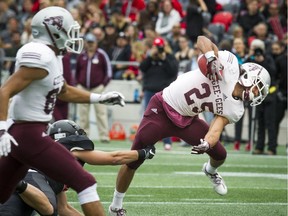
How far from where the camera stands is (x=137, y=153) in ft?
21.0

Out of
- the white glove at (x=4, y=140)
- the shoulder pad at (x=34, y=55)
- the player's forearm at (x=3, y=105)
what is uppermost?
the shoulder pad at (x=34, y=55)

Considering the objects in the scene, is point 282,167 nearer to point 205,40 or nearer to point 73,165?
point 205,40

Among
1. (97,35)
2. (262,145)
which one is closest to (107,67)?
(97,35)

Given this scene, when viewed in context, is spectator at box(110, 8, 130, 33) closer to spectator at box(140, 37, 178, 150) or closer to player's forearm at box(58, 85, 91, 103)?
spectator at box(140, 37, 178, 150)

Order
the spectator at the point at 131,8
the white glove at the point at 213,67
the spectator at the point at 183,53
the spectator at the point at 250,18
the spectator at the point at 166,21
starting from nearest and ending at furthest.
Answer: the white glove at the point at 213,67
the spectator at the point at 183,53
the spectator at the point at 250,18
the spectator at the point at 166,21
the spectator at the point at 131,8

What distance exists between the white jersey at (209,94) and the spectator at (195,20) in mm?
8444

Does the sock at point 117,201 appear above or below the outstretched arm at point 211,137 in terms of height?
below

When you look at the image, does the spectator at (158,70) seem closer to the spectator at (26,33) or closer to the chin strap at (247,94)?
the spectator at (26,33)

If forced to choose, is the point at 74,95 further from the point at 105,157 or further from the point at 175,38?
the point at 175,38

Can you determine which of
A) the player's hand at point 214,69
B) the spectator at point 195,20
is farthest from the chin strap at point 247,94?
the spectator at point 195,20

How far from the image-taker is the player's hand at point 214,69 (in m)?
7.18

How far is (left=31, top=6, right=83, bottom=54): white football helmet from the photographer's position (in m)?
5.70

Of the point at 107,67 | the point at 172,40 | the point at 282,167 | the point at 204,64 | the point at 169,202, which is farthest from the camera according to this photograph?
the point at 172,40

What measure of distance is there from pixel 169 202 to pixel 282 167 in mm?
3780
